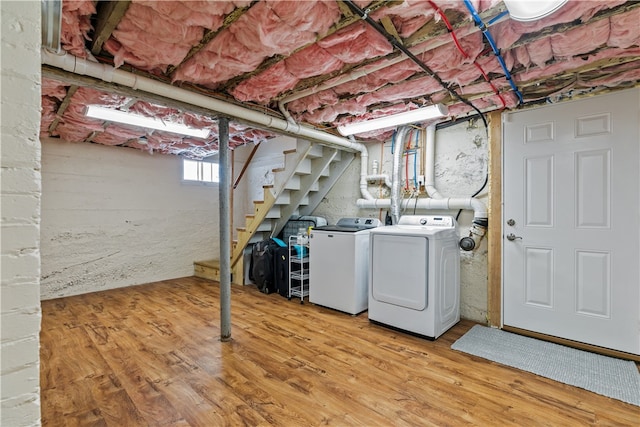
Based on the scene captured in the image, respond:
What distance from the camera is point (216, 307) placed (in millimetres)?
3666

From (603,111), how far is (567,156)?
0.41 m

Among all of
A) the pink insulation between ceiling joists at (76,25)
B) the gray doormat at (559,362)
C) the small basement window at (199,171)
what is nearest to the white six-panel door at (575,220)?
the gray doormat at (559,362)

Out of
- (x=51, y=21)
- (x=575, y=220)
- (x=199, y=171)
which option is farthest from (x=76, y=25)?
(x=199, y=171)

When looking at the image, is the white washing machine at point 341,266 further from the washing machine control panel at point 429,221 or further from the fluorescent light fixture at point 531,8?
the fluorescent light fixture at point 531,8

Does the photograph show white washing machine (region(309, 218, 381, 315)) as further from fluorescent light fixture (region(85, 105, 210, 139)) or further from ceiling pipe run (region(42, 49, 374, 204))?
fluorescent light fixture (region(85, 105, 210, 139))

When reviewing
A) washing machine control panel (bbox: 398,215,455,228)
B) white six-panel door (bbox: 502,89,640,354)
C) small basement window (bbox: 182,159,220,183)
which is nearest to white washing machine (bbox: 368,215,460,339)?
washing machine control panel (bbox: 398,215,455,228)

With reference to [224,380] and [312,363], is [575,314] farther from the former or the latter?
[224,380]

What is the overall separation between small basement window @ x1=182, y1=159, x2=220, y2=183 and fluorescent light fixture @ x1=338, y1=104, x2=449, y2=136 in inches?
127

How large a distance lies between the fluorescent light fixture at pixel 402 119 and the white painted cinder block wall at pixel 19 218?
8.62ft

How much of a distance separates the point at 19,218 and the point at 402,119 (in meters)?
2.81

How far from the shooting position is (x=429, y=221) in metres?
3.22

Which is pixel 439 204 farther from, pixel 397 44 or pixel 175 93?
pixel 175 93

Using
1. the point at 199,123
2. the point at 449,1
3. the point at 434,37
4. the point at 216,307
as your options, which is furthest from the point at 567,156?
the point at 216,307

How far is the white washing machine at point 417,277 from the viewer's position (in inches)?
107
